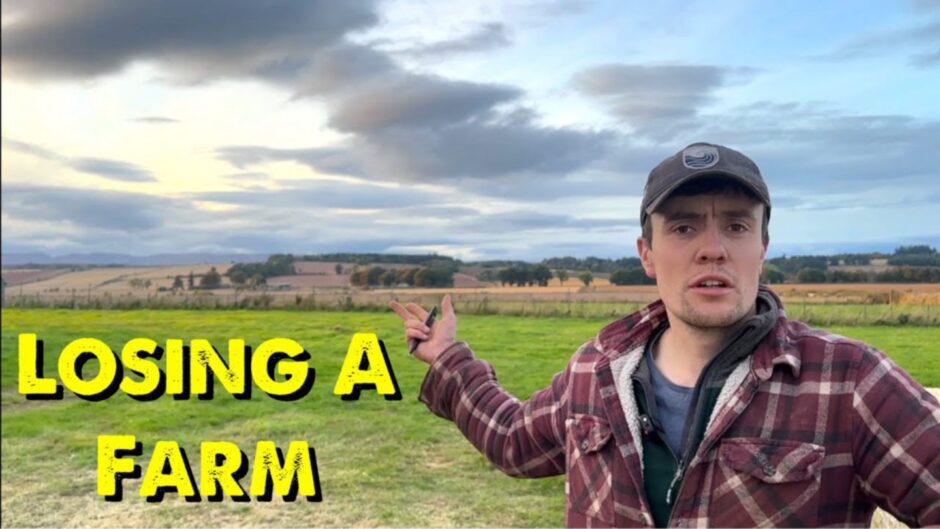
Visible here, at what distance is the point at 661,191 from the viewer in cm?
205

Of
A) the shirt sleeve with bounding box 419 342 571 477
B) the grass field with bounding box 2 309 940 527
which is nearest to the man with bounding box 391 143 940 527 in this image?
the shirt sleeve with bounding box 419 342 571 477

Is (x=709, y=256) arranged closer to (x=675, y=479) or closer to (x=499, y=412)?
(x=675, y=479)

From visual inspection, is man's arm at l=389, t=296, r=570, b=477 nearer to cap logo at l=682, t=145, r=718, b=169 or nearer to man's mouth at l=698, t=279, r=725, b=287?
man's mouth at l=698, t=279, r=725, b=287

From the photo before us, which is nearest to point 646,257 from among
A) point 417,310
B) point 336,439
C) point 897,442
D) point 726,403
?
point 726,403

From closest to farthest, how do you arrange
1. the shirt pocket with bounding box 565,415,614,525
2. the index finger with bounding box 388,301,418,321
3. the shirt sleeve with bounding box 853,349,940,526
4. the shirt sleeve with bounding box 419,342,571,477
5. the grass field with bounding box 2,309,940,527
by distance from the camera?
the shirt sleeve with bounding box 853,349,940,526
the shirt pocket with bounding box 565,415,614,525
the shirt sleeve with bounding box 419,342,571,477
the index finger with bounding box 388,301,418,321
the grass field with bounding box 2,309,940,527

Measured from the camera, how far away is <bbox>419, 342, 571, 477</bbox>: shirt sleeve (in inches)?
97.9

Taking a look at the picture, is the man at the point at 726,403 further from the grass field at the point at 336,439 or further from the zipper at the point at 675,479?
the grass field at the point at 336,439

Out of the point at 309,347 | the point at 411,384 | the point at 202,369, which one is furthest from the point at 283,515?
the point at 309,347

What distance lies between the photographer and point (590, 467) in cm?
216

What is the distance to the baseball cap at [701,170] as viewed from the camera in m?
1.99

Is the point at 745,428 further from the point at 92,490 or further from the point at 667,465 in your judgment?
the point at 92,490

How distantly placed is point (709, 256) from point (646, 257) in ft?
0.82

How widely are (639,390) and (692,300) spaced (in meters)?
0.29

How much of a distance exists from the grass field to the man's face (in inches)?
202
